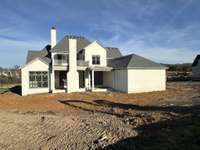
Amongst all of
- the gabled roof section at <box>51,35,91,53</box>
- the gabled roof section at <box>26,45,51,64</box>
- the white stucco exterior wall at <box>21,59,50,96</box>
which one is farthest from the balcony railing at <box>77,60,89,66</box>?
the gabled roof section at <box>26,45,51,64</box>

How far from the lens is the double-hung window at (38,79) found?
2328 centimetres

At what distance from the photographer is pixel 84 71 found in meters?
27.0

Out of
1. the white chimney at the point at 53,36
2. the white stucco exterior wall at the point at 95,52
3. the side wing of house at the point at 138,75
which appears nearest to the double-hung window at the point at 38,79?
the white chimney at the point at 53,36

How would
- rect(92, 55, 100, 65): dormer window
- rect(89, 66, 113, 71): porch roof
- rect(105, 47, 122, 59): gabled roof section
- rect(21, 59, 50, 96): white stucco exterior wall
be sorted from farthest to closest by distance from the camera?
rect(105, 47, 122, 59): gabled roof section → rect(92, 55, 100, 65): dormer window → rect(89, 66, 113, 71): porch roof → rect(21, 59, 50, 96): white stucco exterior wall

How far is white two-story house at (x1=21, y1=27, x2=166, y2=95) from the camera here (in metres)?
23.1

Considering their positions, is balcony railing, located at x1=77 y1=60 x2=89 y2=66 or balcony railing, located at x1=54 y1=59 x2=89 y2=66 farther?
balcony railing, located at x1=77 y1=60 x2=89 y2=66

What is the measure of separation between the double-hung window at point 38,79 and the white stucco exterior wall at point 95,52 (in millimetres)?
5648

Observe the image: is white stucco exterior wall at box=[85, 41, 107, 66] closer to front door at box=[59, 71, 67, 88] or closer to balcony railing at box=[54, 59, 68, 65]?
balcony railing at box=[54, 59, 68, 65]

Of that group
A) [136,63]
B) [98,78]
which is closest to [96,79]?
[98,78]

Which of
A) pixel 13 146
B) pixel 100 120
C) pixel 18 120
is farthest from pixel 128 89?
pixel 13 146

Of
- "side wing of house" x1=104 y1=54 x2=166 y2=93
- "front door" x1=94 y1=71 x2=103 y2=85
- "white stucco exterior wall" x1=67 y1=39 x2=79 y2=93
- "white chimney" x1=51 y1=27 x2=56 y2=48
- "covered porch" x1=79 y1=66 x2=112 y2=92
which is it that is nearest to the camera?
"side wing of house" x1=104 y1=54 x2=166 y2=93

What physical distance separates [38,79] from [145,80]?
12.3 metres

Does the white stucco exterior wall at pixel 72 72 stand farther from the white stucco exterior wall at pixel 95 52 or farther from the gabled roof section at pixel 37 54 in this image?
the gabled roof section at pixel 37 54

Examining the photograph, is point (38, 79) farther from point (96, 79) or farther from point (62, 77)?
point (96, 79)
